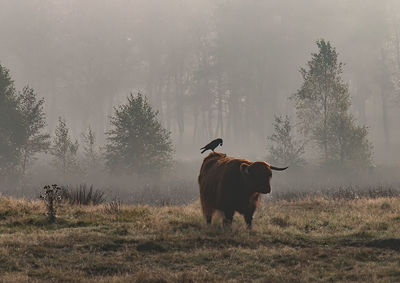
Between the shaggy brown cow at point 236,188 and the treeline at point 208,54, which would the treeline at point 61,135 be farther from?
the treeline at point 208,54

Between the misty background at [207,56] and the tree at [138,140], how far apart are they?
26964mm

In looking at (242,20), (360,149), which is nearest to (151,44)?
(242,20)

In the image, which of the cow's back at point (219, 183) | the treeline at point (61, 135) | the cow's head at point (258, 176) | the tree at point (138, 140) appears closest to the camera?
the cow's head at point (258, 176)

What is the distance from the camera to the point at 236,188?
33.3 feet

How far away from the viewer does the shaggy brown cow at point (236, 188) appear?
977 centimetres

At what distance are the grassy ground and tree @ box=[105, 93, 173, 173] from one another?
64.6 ft

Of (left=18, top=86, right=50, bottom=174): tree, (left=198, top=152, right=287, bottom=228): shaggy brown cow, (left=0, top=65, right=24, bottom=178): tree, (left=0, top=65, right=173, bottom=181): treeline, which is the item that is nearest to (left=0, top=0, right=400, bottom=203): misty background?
(left=0, top=65, right=173, bottom=181): treeline

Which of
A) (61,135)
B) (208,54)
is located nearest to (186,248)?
(61,135)

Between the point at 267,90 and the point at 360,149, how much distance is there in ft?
108

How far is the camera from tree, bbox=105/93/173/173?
105 ft

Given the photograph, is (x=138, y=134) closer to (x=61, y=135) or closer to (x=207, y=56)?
(x=61, y=135)

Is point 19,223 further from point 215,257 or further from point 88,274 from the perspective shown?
point 215,257

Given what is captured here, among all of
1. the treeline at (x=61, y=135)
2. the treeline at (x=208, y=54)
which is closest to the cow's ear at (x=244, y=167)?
the treeline at (x=61, y=135)

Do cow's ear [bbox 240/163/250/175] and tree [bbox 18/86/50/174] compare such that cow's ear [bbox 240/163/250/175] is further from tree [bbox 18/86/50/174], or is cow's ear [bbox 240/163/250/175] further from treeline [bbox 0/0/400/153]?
treeline [bbox 0/0/400/153]
